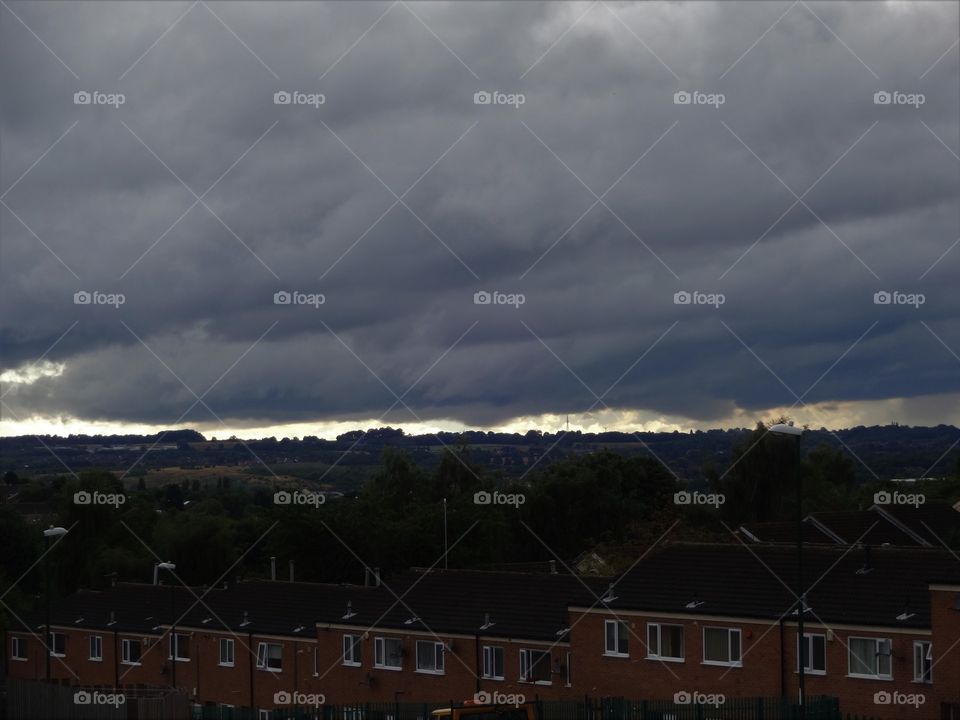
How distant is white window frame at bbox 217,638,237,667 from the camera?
5106 centimetres

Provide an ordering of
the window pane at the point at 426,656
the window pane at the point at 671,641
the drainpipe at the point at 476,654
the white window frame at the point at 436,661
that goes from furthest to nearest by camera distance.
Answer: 1. the window pane at the point at 426,656
2. the white window frame at the point at 436,661
3. the drainpipe at the point at 476,654
4. the window pane at the point at 671,641

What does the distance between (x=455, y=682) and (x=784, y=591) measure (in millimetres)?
12098

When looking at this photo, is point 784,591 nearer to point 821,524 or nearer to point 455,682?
point 455,682

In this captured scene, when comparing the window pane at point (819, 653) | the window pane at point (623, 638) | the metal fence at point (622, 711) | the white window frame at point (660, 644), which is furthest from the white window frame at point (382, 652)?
the window pane at point (819, 653)

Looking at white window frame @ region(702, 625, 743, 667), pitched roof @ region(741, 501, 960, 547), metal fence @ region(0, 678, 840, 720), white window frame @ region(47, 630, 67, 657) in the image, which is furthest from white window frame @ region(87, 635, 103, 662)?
white window frame @ region(702, 625, 743, 667)

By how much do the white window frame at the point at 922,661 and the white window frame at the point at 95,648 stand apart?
3685 cm

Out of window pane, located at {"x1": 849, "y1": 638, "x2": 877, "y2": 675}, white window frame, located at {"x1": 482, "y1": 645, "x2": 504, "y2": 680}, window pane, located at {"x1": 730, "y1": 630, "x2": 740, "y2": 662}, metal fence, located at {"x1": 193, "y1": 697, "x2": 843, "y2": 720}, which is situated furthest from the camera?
white window frame, located at {"x1": 482, "y1": 645, "x2": 504, "y2": 680}

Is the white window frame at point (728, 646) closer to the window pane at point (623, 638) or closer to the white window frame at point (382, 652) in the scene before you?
the window pane at point (623, 638)

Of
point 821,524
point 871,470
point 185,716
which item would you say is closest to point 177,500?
point 871,470

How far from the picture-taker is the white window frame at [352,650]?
46.5 metres

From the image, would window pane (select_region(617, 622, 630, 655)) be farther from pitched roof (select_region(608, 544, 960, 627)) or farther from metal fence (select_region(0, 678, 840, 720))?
metal fence (select_region(0, 678, 840, 720))

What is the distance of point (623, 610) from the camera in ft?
133

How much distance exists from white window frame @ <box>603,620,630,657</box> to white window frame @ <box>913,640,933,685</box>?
9215 mm

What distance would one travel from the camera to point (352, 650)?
46.7 m
